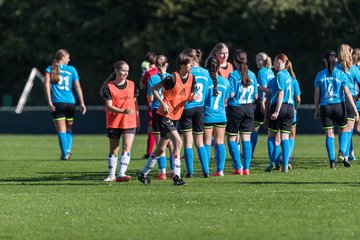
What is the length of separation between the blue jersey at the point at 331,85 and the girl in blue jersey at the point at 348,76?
0.18m

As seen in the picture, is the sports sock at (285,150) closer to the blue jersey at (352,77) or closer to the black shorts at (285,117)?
the black shorts at (285,117)

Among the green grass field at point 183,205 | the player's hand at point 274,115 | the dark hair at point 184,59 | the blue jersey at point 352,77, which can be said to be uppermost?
the dark hair at point 184,59

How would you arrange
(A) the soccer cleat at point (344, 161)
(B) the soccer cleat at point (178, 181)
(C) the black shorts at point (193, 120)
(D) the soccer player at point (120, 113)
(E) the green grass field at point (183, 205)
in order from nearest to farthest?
1. (E) the green grass field at point (183, 205)
2. (B) the soccer cleat at point (178, 181)
3. (D) the soccer player at point (120, 113)
4. (C) the black shorts at point (193, 120)
5. (A) the soccer cleat at point (344, 161)

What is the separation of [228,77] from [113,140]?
247 centimetres

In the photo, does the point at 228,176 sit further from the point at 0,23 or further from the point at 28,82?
the point at 0,23

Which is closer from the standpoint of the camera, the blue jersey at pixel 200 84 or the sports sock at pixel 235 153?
the blue jersey at pixel 200 84

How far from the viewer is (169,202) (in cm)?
1339

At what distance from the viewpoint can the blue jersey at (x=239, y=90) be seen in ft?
58.5

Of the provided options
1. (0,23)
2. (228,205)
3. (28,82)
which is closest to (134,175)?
(228,205)

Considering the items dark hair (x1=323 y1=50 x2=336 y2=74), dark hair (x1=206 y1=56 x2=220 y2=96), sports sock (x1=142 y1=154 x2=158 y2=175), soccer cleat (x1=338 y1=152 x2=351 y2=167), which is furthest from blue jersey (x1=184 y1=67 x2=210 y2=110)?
soccer cleat (x1=338 y1=152 x2=351 y2=167)

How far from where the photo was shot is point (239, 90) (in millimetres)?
17859

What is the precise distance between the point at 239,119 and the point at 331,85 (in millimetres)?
2137

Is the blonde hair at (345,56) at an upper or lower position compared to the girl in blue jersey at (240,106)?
upper

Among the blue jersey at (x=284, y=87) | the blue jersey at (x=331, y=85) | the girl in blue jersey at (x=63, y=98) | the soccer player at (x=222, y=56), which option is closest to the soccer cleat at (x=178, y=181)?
the soccer player at (x=222, y=56)
